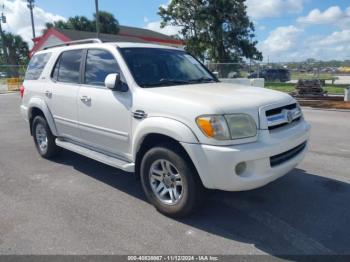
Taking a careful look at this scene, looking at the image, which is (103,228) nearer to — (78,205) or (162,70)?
(78,205)

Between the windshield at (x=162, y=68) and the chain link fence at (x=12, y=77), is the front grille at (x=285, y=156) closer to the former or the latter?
the windshield at (x=162, y=68)

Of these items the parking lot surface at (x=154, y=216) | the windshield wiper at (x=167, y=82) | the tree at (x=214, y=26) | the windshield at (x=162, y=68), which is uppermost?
the tree at (x=214, y=26)

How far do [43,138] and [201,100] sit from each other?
375cm

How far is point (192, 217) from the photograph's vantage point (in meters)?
3.79

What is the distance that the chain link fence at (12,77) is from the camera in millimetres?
28031

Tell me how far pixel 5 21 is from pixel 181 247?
4366cm

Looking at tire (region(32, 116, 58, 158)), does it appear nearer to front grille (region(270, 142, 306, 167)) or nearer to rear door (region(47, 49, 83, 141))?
rear door (region(47, 49, 83, 141))

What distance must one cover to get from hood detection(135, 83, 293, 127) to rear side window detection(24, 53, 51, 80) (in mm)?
2741

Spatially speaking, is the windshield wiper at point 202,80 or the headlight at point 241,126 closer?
the headlight at point 241,126

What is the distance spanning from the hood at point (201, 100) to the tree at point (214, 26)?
3239 centimetres

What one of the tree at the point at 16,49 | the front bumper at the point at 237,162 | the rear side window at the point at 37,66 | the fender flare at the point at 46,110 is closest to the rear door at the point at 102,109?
the fender flare at the point at 46,110

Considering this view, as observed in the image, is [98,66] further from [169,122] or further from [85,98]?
[169,122]

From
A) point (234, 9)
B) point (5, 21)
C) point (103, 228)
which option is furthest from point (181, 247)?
point (5, 21)

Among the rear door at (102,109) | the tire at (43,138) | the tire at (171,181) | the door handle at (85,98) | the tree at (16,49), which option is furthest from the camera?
the tree at (16,49)
